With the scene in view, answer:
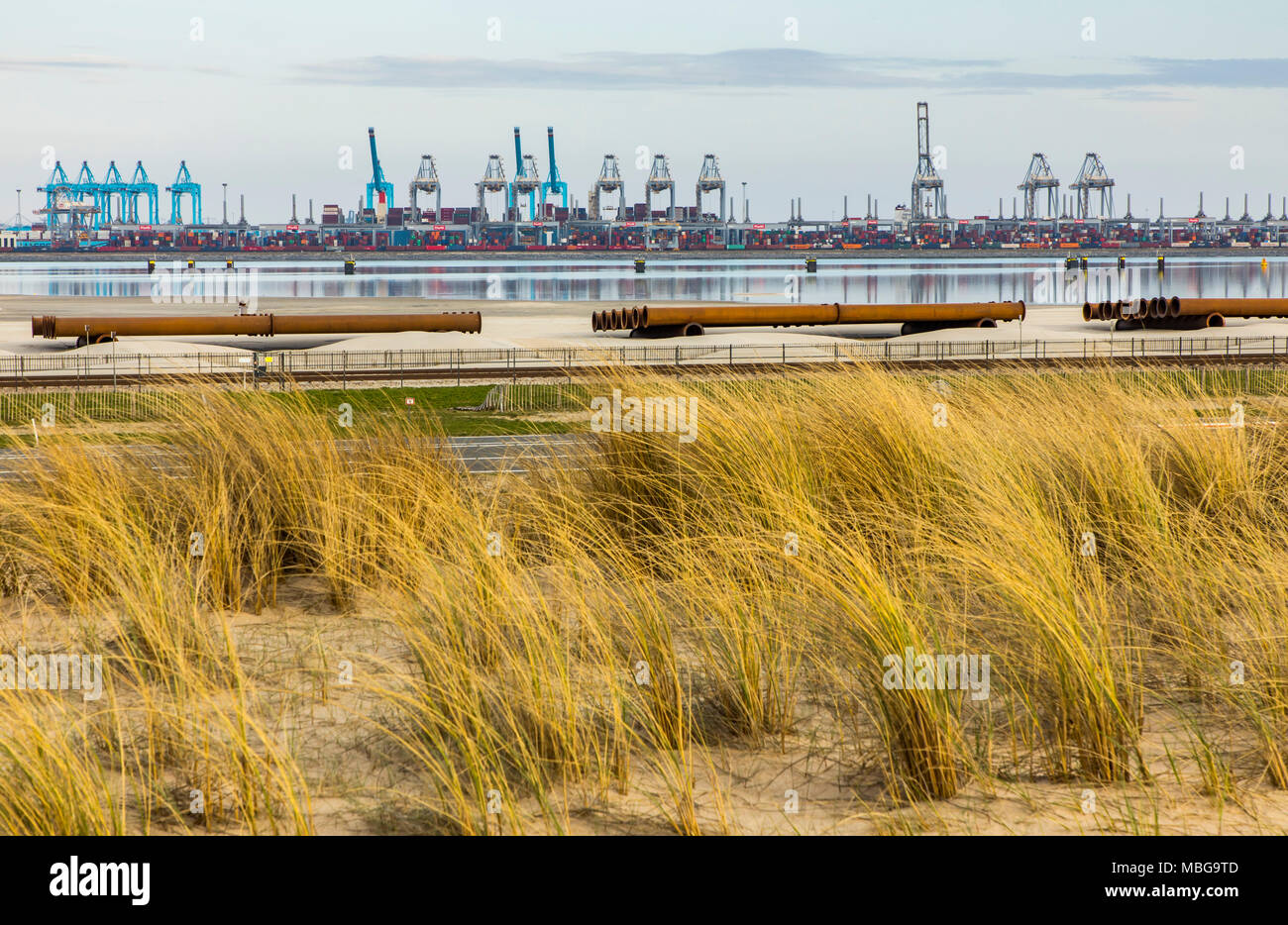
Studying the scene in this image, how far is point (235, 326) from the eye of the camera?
47.4 metres

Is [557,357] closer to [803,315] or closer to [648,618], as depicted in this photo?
[803,315]

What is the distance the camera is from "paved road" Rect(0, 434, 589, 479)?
10.5 m

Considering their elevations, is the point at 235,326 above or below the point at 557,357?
above

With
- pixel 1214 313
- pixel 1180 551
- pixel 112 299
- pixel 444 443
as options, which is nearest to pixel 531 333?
pixel 1214 313

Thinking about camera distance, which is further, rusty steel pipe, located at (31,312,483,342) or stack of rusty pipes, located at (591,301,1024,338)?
stack of rusty pipes, located at (591,301,1024,338)

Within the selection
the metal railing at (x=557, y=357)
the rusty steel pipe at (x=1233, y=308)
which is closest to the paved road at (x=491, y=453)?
the metal railing at (x=557, y=357)

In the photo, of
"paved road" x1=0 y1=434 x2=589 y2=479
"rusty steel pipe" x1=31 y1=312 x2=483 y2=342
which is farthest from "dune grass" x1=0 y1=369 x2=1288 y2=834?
"rusty steel pipe" x1=31 y1=312 x2=483 y2=342

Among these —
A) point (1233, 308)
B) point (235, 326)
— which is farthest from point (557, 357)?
point (1233, 308)

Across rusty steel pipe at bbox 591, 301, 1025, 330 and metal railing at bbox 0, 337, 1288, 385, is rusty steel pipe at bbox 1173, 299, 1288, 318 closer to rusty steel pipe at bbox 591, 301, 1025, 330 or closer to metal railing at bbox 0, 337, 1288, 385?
metal railing at bbox 0, 337, 1288, 385

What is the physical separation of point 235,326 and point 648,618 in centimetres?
4415

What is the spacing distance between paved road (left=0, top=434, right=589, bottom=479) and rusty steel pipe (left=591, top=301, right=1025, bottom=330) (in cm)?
2674

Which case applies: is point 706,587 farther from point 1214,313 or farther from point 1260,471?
point 1214,313
